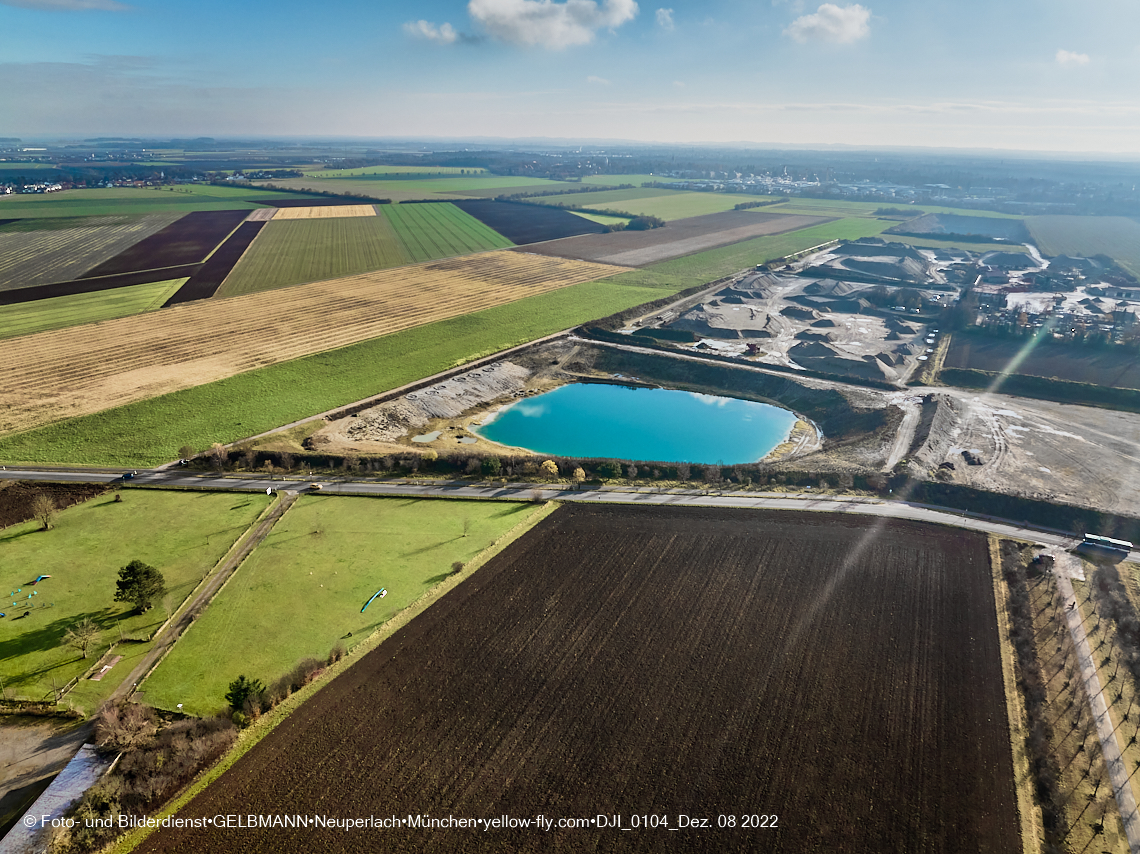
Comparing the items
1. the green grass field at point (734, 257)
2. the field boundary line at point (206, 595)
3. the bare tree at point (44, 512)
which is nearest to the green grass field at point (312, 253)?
the green grass field at point (734, 257)

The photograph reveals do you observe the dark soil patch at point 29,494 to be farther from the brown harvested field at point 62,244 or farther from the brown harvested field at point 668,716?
the brown harvested field at point 62,244

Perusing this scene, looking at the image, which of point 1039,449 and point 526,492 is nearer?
point 526,492

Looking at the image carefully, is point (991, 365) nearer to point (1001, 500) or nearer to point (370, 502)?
point (1001, 500)

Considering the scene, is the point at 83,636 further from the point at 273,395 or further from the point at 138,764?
the point at 273,395

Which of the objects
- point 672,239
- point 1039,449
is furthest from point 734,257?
point 1039,449

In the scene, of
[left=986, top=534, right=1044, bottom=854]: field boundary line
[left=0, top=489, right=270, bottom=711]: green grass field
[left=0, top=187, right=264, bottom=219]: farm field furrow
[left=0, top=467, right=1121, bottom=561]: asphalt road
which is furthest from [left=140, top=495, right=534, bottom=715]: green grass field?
[left=0, top=187, right=264, bottom=219]: farm field furrow
